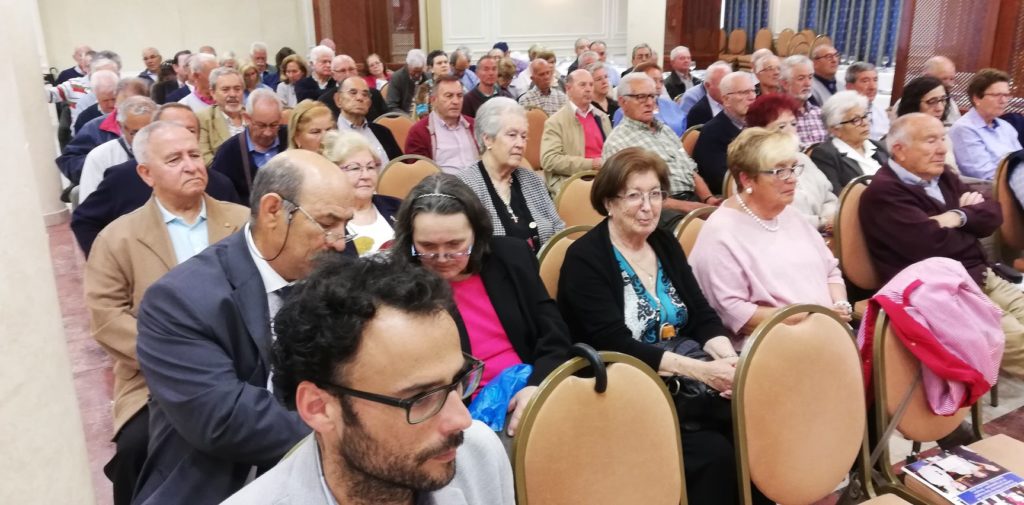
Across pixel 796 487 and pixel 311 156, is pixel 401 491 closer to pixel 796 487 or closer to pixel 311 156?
pixel 311 156

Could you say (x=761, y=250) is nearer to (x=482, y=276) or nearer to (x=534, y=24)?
(x=482, y=276)

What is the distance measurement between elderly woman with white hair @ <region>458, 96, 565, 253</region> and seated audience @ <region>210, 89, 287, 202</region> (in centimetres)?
139

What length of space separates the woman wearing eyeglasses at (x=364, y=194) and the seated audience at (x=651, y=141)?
1.86 m

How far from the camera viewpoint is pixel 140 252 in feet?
8.37

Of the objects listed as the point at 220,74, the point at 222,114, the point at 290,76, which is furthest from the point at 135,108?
the point at 290,76

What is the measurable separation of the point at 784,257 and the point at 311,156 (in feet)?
6.08

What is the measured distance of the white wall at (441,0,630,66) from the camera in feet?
46.3

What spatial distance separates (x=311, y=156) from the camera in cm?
210

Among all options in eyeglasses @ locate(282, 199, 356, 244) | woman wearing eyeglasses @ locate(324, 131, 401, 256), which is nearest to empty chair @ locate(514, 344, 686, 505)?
eyeglasses @ locate(282, 199, 356, 244)

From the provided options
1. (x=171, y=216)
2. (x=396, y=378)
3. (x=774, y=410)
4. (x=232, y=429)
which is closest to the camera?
(x=396, y=378)

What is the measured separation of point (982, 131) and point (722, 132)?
183cm

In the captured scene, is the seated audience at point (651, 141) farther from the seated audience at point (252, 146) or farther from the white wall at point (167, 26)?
the white wall at point (167, 26)

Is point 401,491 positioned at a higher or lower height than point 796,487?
higher

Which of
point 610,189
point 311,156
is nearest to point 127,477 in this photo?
point 311,156
